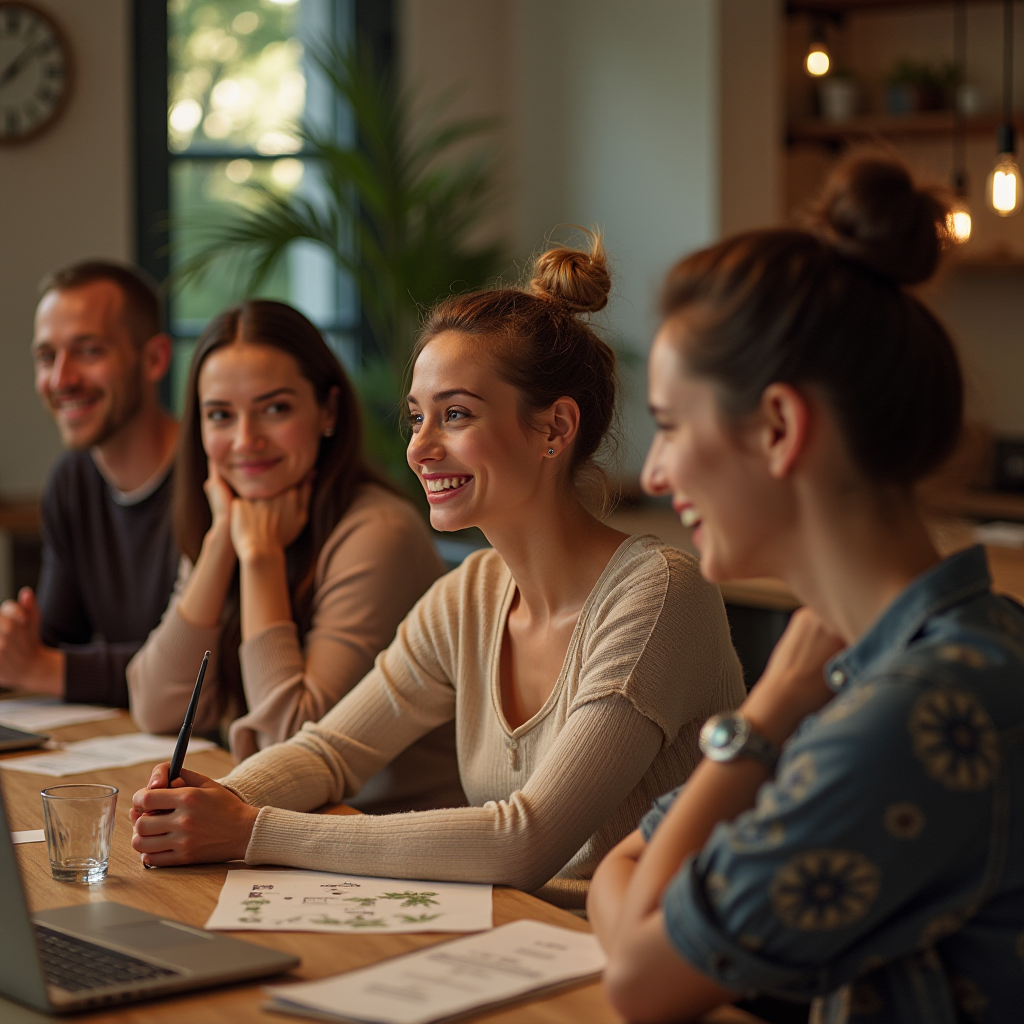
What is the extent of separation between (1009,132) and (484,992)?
3.03 meters

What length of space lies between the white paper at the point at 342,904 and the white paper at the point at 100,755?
0.55 metres

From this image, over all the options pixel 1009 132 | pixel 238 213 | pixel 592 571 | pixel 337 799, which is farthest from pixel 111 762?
pixel 238 213

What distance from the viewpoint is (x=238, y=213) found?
479 cm

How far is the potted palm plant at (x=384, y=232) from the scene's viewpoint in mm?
4246

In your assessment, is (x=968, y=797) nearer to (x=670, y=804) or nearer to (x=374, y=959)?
(x=670, y=804)

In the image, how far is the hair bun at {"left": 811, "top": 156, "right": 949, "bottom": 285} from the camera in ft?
3.46

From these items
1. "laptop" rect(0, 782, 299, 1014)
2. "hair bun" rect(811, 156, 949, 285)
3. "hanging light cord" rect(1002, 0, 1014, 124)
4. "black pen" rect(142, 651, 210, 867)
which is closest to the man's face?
"black pen" rect(142, 651, 210, 867)

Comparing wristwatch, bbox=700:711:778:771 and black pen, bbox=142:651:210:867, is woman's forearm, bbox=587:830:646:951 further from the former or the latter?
black pen, bbox=142:651:210:867

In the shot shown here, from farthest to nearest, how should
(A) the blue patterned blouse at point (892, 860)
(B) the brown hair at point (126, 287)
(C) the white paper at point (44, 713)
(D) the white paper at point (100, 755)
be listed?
(B) the brown hair at point (126, 287) < (C) the white paper at point (44, 713) < (D) the white paper at point (100, 755) < (A) the blue patterned blouse at point (892, 860)

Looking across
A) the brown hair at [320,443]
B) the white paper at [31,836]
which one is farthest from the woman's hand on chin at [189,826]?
the brown hair at [320,443]

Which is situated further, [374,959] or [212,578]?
[212,578]

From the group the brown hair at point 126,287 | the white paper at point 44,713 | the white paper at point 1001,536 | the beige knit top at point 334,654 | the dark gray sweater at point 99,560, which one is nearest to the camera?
the beige knit top at point 334,654

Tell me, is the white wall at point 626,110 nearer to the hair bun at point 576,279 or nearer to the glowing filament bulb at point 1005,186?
the glowing filament bulb at point 1005,186

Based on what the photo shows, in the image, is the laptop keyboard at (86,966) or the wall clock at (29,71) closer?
the laptop keyboard at (86,966)
